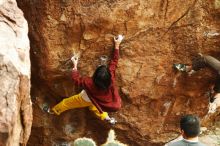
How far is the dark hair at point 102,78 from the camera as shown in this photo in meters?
6.11

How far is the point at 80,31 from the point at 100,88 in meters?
0.85

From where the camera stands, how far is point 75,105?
6789mm

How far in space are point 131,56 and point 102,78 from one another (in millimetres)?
945

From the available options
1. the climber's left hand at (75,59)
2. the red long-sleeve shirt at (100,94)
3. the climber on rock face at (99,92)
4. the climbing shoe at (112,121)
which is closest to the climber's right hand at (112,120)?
the climbing shoe at (112,121)

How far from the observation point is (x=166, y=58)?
23.2ft

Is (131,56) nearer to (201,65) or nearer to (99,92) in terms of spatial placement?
(99,92)

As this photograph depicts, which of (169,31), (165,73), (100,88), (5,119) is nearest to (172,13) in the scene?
(169,31)

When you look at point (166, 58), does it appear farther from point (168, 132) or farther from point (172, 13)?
point (168, 132)

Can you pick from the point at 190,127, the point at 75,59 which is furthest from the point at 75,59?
the point at 190,127

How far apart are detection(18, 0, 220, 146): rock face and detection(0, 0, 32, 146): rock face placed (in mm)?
983

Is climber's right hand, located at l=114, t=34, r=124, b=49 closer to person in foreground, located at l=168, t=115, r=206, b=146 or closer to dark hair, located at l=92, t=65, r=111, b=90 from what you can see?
dark hair, located at l=92, t=65, r=111, b=90

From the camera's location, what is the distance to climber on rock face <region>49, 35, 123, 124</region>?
6.18 meters

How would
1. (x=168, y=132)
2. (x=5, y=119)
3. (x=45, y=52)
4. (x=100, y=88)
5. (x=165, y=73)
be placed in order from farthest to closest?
(x=168, y=132), (x=165, y=73), (x=45, y=52), (x=100, y=88), (x=5, y=119)

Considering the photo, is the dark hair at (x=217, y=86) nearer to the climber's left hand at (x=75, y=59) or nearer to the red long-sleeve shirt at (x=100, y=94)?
the red long-sleeve shirt at (x=100, y=94)
